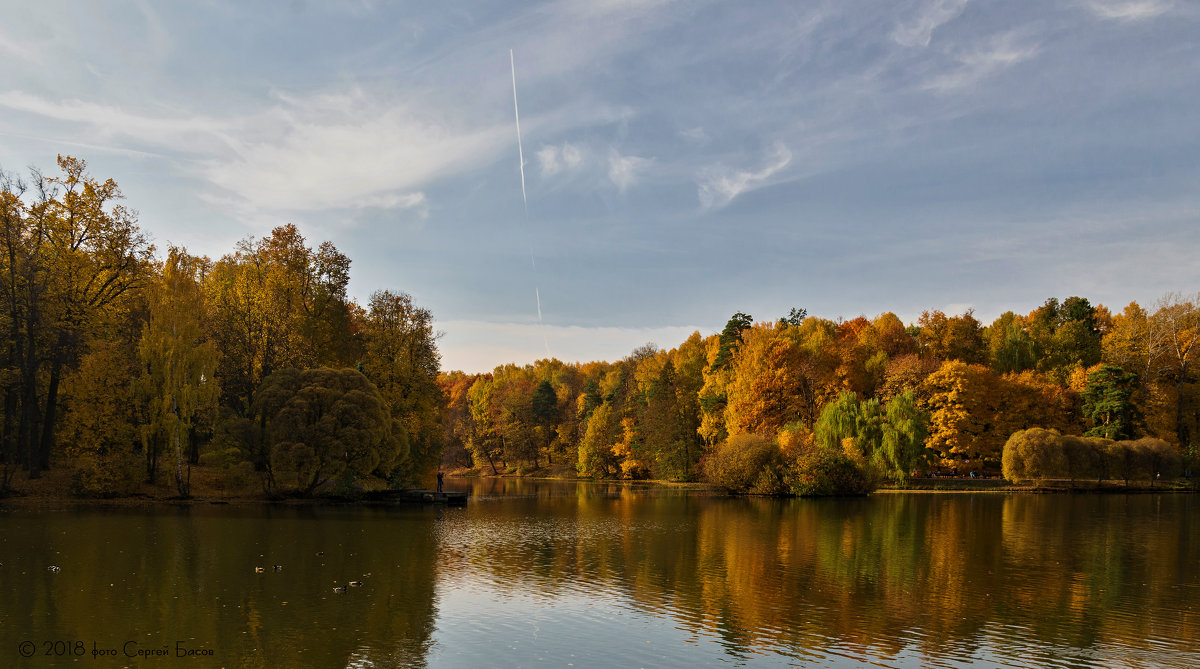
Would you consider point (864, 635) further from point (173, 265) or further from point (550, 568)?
point (173, 265)

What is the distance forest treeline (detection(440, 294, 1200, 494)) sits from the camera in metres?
61.8

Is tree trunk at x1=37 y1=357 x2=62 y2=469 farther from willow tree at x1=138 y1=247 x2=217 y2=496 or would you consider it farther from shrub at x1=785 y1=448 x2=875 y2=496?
shrub at x1=785 y1=448 x2=875 y2=496

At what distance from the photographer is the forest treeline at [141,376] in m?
42.7

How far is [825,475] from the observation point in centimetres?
5759

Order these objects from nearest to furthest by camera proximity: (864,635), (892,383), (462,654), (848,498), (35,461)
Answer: (462,654)
(864,635)
(35,461)
(848,498)
(892,383)

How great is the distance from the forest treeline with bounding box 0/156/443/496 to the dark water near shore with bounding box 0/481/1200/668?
765 cm

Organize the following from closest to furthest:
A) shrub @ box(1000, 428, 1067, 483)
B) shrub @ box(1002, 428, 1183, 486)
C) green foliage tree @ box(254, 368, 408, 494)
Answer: green foliage tree @ box(254, 368, 408, 494)
shrub @ box(1000, 428, 1067, 483)
shrub @ box(1002, 428, 1183, 486)

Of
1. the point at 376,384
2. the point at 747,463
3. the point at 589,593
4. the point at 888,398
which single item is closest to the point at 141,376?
the point at 376,384

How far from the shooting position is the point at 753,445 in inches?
2296

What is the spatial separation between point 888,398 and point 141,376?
63.0 m

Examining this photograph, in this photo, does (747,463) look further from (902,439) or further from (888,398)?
(888,398)

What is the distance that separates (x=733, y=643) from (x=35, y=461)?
46.0 metres

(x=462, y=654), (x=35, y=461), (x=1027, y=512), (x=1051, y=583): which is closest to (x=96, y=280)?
(x=35, y=461)

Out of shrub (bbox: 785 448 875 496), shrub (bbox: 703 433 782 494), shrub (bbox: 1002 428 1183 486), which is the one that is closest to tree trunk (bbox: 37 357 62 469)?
shrub (bbox: 703 433 782 494)
